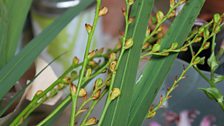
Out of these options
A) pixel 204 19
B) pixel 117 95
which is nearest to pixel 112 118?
pixel 117 95

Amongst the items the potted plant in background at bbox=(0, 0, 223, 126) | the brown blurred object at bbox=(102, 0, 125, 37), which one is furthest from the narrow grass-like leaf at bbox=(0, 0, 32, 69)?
the brown blurred object at bbox=(102, 0, 125, 37)

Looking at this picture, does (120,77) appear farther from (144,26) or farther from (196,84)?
(196,84)

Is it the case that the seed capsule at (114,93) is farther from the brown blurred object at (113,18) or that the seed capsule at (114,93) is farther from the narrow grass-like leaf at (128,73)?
the brown blurred object at (113,18)

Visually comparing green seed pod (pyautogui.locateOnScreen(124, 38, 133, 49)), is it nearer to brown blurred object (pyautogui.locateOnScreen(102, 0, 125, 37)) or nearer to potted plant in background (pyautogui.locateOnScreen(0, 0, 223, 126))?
potted plant in background (pyautogui.locateOnScreen(0, 0, 223, 126))

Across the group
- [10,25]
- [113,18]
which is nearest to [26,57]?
[10,25]

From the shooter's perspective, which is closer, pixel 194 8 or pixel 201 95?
pixel 194 8
